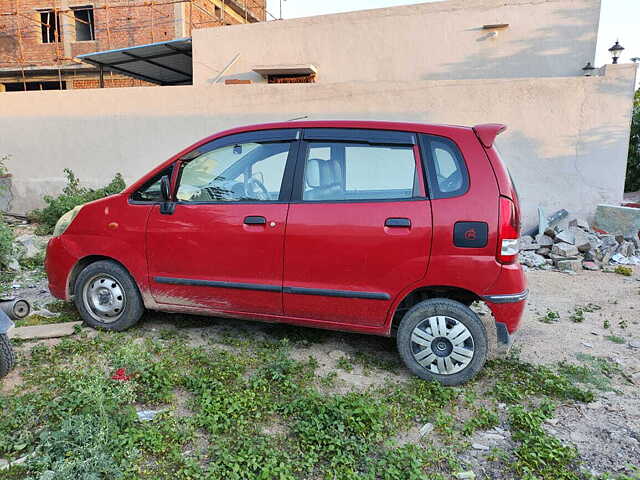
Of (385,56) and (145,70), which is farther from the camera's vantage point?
(145,70)

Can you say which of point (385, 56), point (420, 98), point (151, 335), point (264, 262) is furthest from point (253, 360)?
point (385, 56)

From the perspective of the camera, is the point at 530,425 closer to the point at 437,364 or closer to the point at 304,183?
the point at 437,364

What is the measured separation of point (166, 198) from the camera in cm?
384

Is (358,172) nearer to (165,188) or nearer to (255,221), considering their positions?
(255,221)

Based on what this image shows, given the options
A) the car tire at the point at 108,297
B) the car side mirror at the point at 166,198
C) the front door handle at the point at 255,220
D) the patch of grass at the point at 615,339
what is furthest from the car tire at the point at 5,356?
the patch of grass at the point at 615,339

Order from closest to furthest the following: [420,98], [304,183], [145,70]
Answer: [304,183], [420,98], [145,70]

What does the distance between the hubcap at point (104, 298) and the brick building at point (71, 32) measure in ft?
60.4

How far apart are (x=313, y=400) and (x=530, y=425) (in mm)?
1344

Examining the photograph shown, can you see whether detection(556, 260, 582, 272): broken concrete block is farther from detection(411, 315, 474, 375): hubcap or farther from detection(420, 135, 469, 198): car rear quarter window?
detection(420, 135, 469, 198): car rear quarter window

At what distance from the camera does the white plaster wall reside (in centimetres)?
1034

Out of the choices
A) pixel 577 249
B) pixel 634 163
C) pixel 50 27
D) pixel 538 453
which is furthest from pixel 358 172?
pixel 50 27

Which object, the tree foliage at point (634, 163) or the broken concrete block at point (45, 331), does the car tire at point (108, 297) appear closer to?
the broken concrete block at point (45, 331)

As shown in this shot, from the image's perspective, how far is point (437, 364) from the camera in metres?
3.35

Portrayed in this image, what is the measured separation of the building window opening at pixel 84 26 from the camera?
70.8ft
